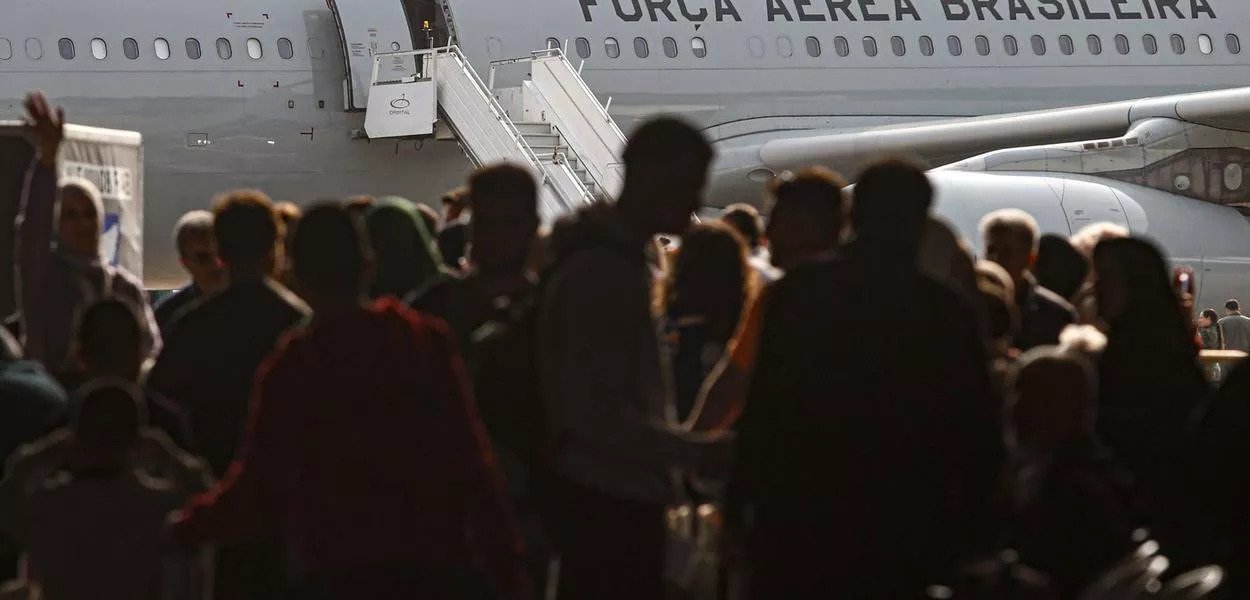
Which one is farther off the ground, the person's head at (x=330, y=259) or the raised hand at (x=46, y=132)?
the raised hand at (x=46, y=132)

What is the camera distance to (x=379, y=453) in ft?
14.1

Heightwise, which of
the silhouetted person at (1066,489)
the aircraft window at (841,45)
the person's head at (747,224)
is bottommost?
the silhouetted person at (1066,489)

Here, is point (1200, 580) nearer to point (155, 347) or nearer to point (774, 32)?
point (155, 347)

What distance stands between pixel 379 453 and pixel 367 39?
14.4 meters

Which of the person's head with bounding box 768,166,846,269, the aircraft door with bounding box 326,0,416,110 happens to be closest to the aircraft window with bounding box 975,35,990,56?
the aircraft door with bounding box 326,0,416,110

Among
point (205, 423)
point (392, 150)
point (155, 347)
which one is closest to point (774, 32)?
point (392, 150)

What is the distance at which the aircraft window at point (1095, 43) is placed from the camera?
21.9 meters

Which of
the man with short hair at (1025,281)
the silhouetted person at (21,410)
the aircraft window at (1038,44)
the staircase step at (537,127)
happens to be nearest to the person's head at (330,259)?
the silhouetted person at (21,410)

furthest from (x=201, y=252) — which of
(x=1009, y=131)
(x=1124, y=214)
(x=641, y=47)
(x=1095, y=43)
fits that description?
(x=1095, y=43)

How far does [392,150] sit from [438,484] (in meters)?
14.6

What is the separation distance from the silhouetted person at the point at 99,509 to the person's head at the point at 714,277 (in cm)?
155

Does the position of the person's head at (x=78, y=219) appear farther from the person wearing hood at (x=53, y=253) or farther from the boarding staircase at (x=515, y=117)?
the boarding staircase at (x=515, y=117)

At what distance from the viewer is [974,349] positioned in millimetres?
4609

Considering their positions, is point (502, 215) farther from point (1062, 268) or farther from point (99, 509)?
point (1062, 268)
